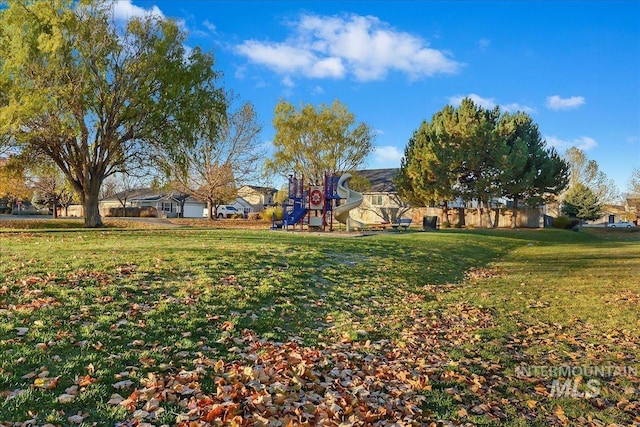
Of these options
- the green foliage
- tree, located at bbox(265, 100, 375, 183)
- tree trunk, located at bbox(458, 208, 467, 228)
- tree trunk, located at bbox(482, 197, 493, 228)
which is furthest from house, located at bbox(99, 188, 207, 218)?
tree trunk, located at bbox(482, 197, 493, 228)

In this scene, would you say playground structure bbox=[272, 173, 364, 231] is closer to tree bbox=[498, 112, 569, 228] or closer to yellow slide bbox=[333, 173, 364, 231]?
yellow slide bbox=[333, 173, 364, 231]

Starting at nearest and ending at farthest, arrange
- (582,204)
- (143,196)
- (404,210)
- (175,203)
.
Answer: (404,210), (582,204), (175,203), (143,196)

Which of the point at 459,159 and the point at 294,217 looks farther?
the point at 459,159

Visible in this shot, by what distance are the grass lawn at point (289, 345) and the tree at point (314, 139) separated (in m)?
32.5

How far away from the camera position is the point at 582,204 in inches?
1970

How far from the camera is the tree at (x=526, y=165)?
34875mm

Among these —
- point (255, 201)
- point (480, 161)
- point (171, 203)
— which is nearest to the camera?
point (480, 161)

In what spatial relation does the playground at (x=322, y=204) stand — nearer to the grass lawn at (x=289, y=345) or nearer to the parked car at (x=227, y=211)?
the grass lawn at (x=289, y=345)

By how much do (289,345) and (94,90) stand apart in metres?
21.5

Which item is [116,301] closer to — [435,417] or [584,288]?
[435,417]

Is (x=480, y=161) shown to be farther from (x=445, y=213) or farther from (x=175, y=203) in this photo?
(x=175, y=203)

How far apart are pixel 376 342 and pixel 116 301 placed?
3.95 metres

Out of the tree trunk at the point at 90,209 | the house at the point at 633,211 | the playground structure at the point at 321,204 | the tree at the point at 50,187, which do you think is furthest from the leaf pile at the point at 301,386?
the house at the point at 633,211

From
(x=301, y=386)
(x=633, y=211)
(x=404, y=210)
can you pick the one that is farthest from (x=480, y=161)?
(x=633, y=211)
